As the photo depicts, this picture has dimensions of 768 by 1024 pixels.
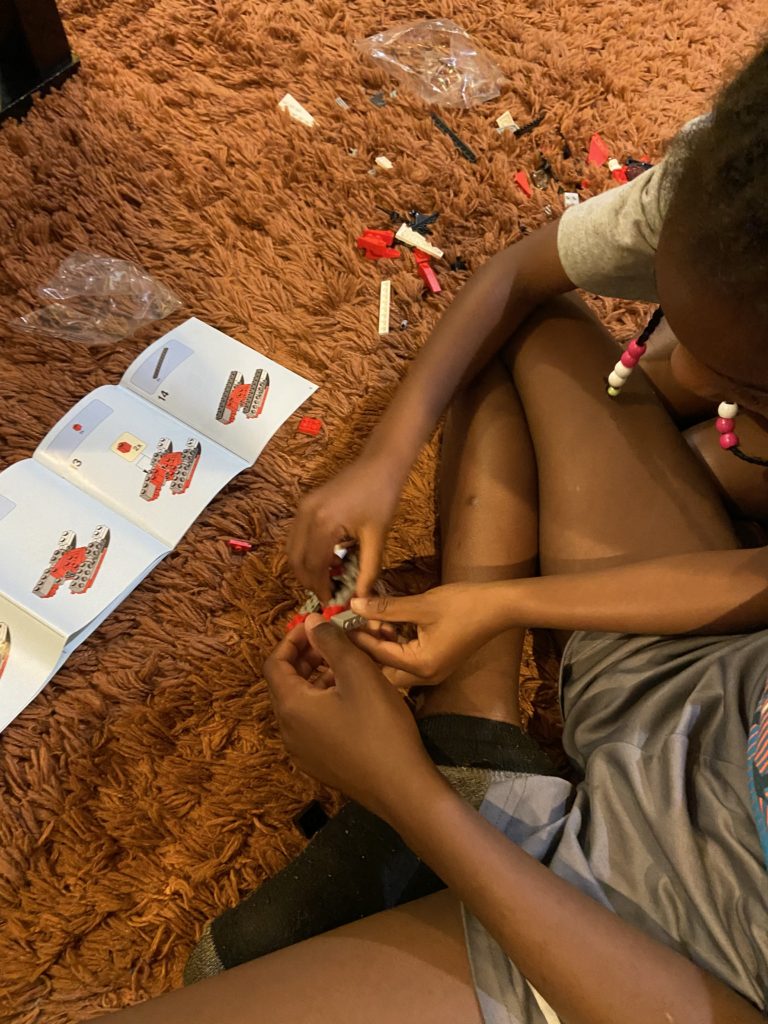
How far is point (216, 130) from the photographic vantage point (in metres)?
1.22

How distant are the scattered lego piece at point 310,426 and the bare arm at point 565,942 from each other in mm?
536

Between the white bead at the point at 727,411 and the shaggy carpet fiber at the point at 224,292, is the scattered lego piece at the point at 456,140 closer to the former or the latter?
the shaggy carpet fiber at the point at 224,292

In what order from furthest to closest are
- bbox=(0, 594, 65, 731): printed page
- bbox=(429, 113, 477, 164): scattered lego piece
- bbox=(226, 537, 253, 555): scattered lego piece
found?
bbox=(429, 113, 477, 164): scattered lego piece < bbox=(226, 537, 253, 555): scattered lego piece < bbox=(0, 594, 65, 731): printed page

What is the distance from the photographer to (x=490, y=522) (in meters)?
0.78

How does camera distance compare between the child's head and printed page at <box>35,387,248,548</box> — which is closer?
the child's head

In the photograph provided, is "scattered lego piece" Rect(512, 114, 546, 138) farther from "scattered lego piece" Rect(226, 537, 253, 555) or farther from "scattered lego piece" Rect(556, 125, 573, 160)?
"scattered lego piece" Rect(226, 537, 253, 555)

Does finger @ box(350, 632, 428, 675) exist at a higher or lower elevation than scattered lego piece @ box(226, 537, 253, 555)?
higher

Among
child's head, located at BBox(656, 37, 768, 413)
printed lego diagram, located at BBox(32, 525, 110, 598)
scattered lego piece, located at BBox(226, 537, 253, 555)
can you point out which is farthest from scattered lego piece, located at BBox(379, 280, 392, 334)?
child's head, located at BBox(656, 37, 768, 413)

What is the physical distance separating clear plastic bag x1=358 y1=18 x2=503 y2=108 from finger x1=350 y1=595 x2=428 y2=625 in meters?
0.95

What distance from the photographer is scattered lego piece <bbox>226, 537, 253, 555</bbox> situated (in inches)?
36.4

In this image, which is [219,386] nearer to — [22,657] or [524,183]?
[22,657]

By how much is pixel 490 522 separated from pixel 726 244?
0.37 meters

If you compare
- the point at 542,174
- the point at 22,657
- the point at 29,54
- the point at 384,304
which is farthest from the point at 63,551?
the point at 542,174

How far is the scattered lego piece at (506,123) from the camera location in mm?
1275
